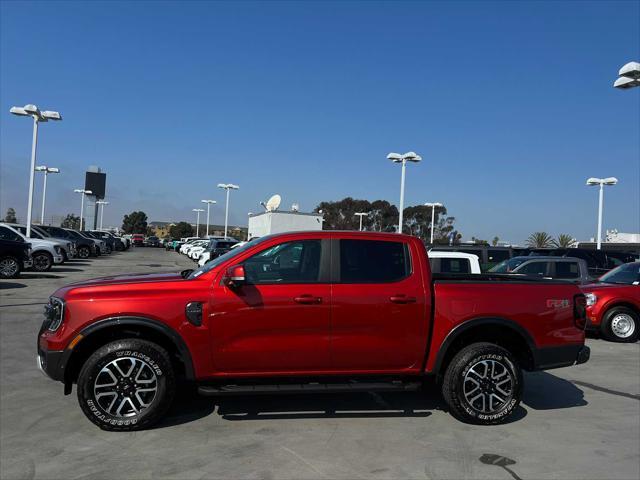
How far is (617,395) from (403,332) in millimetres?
3303

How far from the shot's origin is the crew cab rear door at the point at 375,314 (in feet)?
16.6

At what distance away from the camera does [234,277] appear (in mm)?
4801

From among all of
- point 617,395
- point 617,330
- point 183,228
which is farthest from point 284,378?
point 183,228

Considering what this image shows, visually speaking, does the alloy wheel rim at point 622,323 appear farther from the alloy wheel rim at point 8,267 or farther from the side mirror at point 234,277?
the alloy wheel rim at point 8,267

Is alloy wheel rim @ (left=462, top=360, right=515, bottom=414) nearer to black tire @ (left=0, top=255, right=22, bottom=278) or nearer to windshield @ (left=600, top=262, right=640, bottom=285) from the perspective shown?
windshield @ (left=600, top=262, right=640, bottom=285)

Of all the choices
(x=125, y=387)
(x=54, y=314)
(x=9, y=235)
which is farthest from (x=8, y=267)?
(x=125, y=387)

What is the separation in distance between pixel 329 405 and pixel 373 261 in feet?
5.49

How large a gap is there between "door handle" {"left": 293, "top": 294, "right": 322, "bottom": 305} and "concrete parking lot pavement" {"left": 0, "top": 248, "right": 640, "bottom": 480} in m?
1.22

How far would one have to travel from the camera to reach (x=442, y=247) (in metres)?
15.3

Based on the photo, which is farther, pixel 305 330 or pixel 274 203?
pixel 274 203

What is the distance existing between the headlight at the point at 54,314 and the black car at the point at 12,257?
49.0ft

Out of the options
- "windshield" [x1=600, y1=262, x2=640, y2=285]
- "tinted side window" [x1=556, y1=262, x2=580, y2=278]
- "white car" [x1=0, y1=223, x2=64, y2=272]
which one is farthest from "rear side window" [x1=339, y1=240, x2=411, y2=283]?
"white car" [x1=0, y1=223, x2=64, y2=272]

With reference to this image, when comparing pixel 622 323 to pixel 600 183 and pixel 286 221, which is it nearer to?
pixel 600 183

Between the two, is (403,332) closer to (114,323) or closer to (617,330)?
(114,323)
